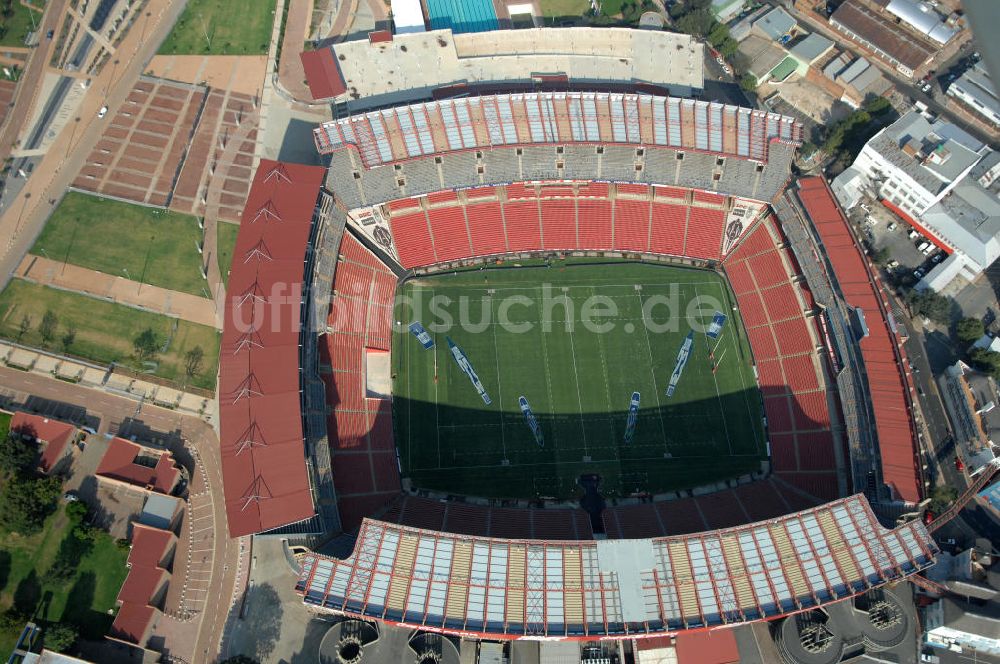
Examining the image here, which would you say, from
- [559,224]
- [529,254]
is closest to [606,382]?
[529,254]

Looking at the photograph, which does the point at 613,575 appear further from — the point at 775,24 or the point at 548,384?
the point at 775,24

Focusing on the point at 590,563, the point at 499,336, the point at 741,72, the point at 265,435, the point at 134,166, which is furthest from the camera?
the point at 741,72

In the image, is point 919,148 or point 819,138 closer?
point 919,148

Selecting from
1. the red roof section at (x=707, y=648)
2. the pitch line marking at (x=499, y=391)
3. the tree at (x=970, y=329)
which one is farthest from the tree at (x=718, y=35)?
the red roof section at (x=707, y=648)

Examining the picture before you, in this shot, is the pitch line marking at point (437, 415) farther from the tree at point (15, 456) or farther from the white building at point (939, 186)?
the white building at point (939, 186)

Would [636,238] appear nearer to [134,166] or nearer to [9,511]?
[134,166]

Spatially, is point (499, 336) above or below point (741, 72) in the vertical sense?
below

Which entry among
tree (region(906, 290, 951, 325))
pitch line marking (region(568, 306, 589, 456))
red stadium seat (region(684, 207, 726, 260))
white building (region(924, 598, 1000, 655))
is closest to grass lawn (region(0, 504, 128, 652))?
pitch line marking (region(568, 306, 589, 456))

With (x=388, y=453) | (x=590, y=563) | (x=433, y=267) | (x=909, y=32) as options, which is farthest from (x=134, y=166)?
(x=909, y=32)

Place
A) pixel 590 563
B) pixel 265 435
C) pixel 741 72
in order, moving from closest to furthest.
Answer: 1. pixel 590 563
2. pixel 265 435
3. pixel 741 72
